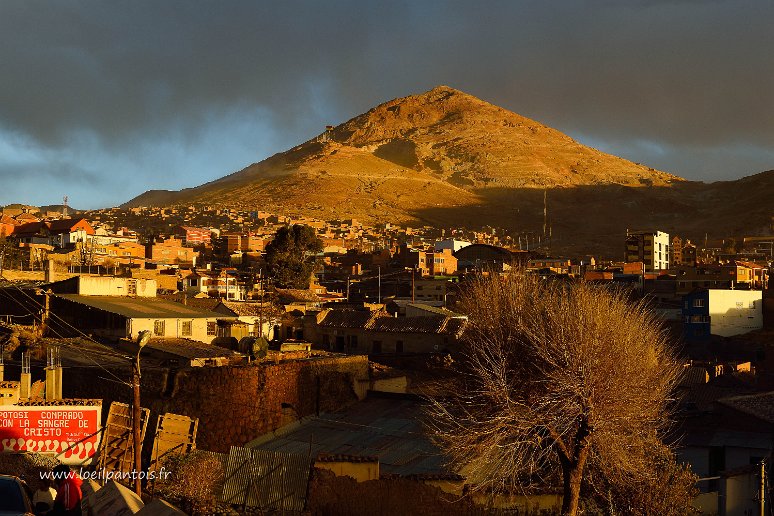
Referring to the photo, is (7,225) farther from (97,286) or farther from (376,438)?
(376,438)

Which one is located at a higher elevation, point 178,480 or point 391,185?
point 391,185

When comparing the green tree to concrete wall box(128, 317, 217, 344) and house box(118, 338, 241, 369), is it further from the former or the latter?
house box(118, 338, 241, 369)

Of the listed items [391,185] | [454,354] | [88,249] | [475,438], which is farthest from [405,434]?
[391,185]

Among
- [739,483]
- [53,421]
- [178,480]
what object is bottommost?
[739,483]

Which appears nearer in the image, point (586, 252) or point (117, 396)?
point (117, 396)

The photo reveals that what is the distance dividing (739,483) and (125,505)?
45.6ft

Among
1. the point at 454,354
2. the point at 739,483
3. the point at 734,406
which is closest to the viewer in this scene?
the point at 739,483

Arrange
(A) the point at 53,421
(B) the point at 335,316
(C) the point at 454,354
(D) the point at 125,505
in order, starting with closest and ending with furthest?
(D) the point at 125,505, (A) the point at 53,421, (C) the point at 454,354, (B) the point at 335,316

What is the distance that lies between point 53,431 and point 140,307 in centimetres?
1892

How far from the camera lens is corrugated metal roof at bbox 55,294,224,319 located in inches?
1192

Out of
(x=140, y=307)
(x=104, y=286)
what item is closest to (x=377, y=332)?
(x=140, y=307)

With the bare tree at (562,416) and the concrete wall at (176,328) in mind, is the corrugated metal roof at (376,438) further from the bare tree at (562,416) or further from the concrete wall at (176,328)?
the concrete wall at (176,328)

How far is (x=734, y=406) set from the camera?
24188 millimetres

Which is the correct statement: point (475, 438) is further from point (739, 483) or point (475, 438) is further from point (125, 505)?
point (125, 505)
